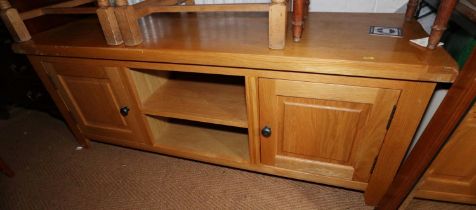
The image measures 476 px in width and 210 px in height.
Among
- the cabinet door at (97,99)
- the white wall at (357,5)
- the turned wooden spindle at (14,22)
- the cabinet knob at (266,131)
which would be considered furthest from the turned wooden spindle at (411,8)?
the turned wooden spindle at (14,22)

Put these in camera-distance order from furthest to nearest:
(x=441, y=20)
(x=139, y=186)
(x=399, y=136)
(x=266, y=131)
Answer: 1. (x=139, y=186)
2. (x=266, y=131)
3. (x=399, y=136)
4. (x=441, y=20)

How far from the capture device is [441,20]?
556 millimetres

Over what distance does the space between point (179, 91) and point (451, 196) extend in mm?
1048

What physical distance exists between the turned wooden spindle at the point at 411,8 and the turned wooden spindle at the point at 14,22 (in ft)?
4.27

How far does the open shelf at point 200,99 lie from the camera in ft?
3.01

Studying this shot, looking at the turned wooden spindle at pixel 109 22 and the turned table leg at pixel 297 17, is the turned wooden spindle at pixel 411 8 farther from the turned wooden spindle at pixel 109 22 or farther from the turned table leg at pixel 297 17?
the turned wooden spindle at pixel 109 22

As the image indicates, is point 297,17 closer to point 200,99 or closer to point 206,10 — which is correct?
point 206,10

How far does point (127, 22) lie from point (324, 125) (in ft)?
2.19

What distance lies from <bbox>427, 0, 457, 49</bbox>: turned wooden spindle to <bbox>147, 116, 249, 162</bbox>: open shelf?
27.2 inches

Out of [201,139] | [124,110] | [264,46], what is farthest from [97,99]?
[264,46]

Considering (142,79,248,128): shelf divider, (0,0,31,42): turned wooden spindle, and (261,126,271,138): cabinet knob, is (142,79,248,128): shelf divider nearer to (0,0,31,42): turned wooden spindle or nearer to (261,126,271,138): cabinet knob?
(261,126,271,138): cabinet knob

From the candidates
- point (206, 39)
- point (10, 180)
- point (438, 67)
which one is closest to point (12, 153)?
point (10, 180)

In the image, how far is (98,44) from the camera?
2.70 ft

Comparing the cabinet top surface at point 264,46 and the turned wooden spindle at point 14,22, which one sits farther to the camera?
the turned wooden spindle at point 14,22
